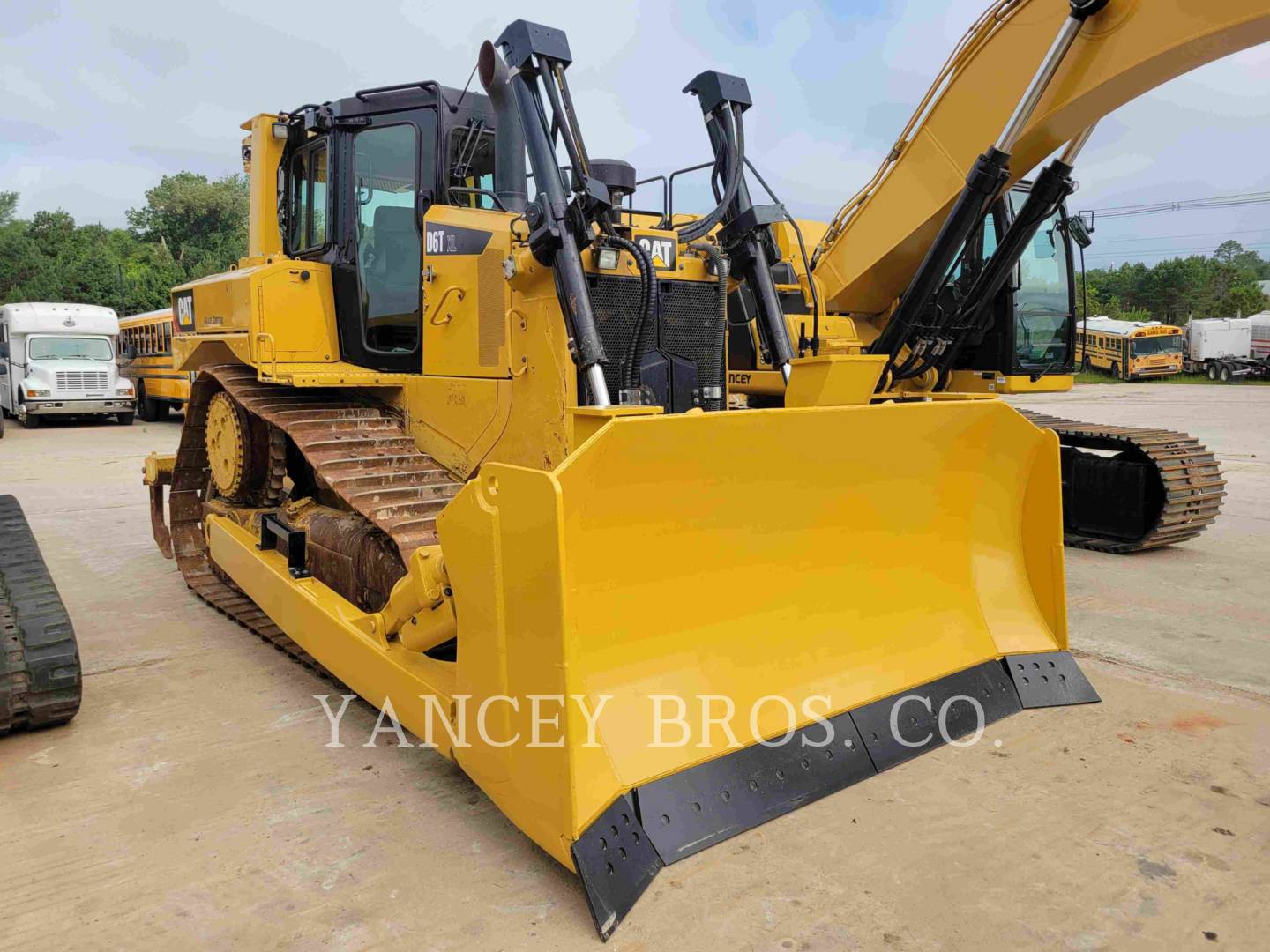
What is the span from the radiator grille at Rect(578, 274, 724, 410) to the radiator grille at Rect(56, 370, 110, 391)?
61.2 ft

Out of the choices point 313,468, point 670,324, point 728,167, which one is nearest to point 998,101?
point 728,167

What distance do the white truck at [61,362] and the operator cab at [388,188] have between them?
16.5 meters

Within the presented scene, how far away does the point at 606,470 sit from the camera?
289 cm

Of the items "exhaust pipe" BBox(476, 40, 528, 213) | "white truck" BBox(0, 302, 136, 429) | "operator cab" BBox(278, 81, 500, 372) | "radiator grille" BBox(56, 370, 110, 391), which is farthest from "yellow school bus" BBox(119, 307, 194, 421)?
"exhaust pipe" BBox(476, 40, 528, 213)

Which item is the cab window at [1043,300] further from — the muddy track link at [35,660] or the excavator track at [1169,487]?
the muddy track link at [35,660]

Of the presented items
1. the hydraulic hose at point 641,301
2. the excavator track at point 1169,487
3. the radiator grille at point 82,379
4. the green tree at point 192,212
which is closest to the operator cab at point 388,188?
the hydraulic hose at point 641,301

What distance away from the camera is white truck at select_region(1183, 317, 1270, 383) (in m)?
34.4

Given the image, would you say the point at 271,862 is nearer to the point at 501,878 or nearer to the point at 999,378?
the point at 501,878

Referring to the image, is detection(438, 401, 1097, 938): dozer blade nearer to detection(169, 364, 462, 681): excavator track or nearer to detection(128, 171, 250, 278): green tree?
detection(169, 364, 462, 681): excavator track

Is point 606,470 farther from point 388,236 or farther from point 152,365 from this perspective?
point 152,365

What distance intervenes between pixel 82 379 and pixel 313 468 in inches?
671

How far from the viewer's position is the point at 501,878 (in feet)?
9.15

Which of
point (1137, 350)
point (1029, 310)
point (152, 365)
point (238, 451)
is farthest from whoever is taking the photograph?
point (1137, 350)

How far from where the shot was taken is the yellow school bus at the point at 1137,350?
1366 inches
